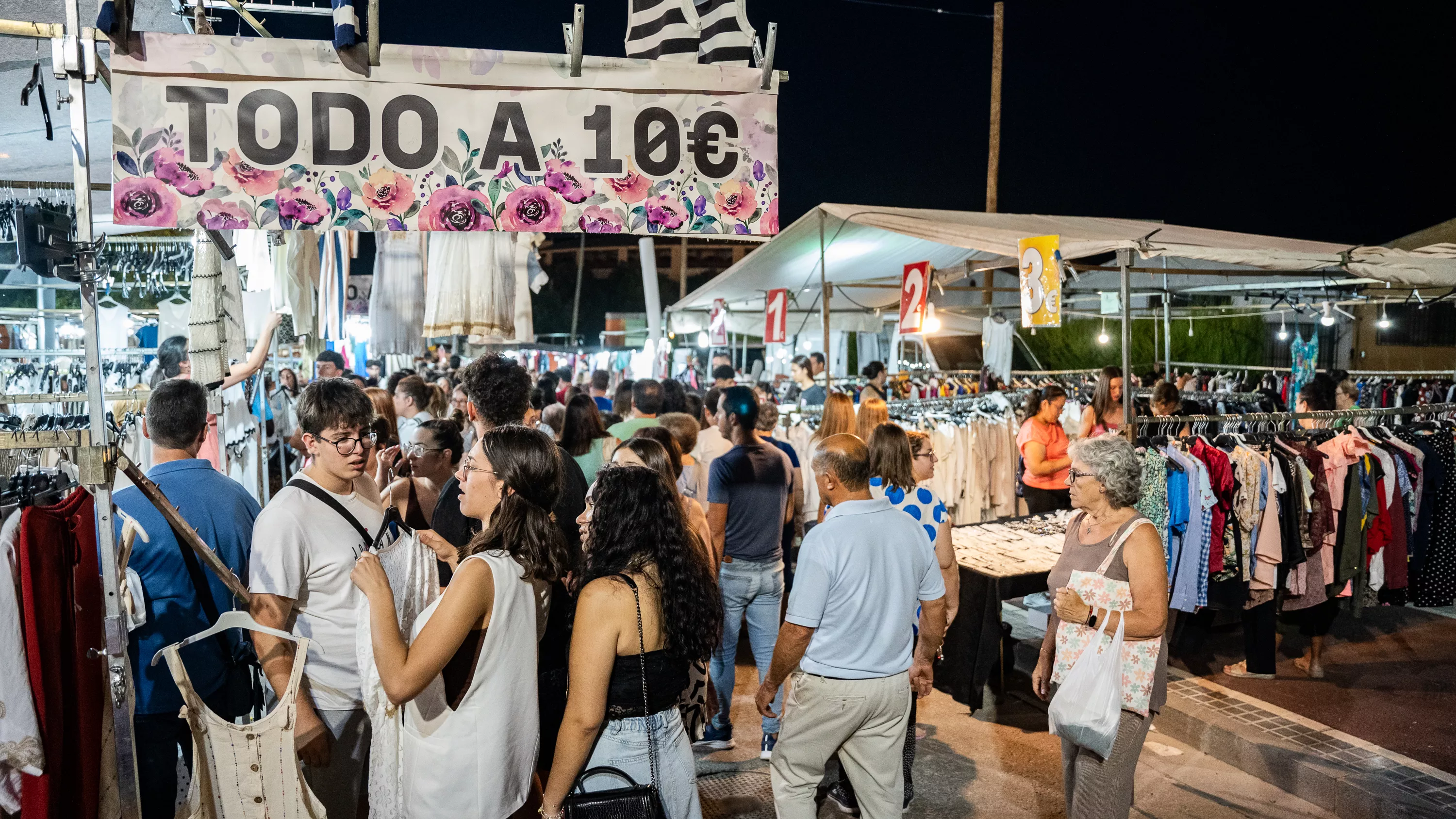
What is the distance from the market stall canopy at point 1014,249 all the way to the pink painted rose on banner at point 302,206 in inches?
178

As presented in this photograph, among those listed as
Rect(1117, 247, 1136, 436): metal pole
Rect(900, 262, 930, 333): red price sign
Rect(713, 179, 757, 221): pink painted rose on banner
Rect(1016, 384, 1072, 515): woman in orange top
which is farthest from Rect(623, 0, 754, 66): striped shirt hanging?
Rect(900, 262, 930, 333): red price sign

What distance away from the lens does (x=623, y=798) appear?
2.61m

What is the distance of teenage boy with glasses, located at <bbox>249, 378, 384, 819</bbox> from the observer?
2881 mm

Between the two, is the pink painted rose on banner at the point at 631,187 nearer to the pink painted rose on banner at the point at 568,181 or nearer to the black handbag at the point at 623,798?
the pink painted rose on banner at the point at 568,181

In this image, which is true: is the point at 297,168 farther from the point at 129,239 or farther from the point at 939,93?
the point at 939,93

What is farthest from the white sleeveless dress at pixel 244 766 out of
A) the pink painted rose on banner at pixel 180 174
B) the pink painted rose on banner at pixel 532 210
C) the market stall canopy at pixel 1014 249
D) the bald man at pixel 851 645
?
the market stall canopy at pixel 1014 249

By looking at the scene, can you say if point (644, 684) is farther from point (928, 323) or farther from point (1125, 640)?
point (928, 323)

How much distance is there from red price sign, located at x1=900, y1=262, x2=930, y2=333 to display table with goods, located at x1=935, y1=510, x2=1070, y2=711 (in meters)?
2.79

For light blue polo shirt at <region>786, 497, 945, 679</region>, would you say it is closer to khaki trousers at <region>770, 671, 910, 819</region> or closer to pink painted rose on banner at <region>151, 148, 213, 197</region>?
khaki trousers at <region>770, 671, 910, 819</region>

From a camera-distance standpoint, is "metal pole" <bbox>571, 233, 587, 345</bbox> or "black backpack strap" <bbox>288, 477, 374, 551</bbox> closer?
"black backpack strap" <bbox>288, 477, 374, 551</bbox>

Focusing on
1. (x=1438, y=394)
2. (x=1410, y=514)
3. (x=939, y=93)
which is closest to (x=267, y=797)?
(x=1410, y=514)

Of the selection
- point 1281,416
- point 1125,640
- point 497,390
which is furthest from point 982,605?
point 497,390

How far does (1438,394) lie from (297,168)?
1268 cm

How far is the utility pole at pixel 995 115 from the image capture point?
51.9 ft
